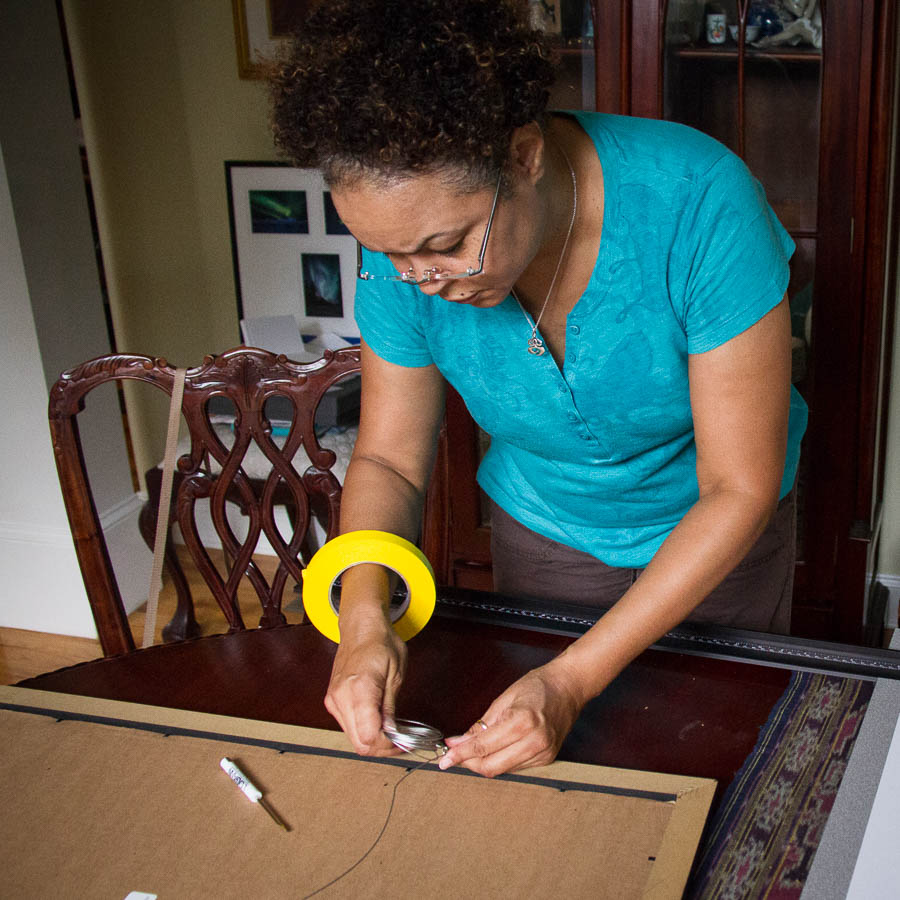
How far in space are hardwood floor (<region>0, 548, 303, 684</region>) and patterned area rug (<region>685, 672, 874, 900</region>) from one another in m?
1.82

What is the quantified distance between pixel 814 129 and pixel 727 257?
1.17 m

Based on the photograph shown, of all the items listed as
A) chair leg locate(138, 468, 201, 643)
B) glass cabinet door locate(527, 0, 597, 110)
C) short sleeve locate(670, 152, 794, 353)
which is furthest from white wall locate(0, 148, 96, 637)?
short sleeve locate(670, 152, 794, 353)

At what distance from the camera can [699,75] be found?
2.07 metres

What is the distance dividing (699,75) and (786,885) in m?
1.68

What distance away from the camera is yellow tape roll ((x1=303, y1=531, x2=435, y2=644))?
3.75 ft

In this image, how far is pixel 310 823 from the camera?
932 mm

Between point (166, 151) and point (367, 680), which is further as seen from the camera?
point (166, 151)

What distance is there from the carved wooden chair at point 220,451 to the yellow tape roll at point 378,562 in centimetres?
33

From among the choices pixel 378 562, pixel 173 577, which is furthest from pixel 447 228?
pixel 173 577

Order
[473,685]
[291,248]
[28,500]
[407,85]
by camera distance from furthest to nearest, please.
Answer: [291,248] < [28,500] < [473,685] < [407,85]

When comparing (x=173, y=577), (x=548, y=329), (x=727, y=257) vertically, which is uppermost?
(x=727, y=257)

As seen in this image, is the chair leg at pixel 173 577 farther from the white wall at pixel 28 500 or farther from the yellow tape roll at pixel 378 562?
the yellow tape roll at pixel 378 562

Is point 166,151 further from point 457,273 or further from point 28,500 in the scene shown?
point 457,273

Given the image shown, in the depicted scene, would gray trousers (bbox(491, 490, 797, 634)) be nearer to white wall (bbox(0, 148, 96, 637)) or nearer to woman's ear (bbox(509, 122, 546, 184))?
woman's ear (bbox(509, 122, 546, 184))
